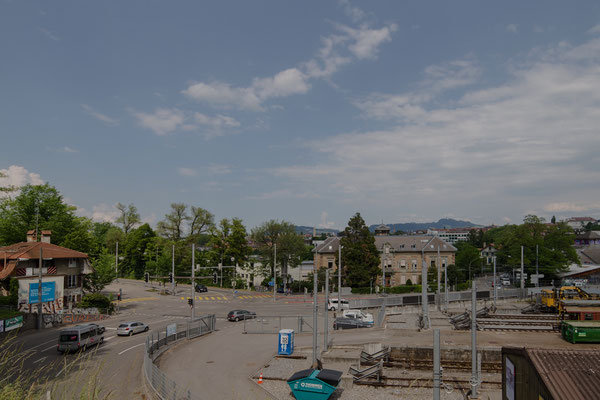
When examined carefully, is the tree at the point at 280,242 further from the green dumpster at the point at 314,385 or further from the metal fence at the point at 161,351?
the green dumpster at the point at 314,385

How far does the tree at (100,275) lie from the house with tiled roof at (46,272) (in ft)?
4.84

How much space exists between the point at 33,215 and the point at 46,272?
23.9 m

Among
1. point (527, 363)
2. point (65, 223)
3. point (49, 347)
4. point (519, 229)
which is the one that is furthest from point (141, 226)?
point (527, 363)

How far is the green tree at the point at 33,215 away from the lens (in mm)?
62062

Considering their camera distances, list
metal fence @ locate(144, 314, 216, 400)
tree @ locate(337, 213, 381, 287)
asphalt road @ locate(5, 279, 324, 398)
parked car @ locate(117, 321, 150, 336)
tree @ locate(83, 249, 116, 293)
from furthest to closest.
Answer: tree @ locate(337, 213, 381, 287)
tree @ locate(83, 249, 116, 293)
parked car @ locate(117, 321, 150, 336)
asphalt road @ locate(5, 279, 324, 398)
metal fence @ locate(144, 314, 216, 400)

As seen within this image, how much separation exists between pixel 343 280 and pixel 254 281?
1203 inches

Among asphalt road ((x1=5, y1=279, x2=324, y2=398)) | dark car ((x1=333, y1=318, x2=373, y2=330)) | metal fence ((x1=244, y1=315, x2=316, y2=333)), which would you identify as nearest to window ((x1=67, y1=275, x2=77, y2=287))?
asphalt road ((x1=5, y1=279, x2=324, y2=398))

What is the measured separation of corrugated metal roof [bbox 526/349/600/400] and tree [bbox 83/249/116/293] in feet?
176

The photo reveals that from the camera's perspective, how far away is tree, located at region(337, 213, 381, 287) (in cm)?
7338

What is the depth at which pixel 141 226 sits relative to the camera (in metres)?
103

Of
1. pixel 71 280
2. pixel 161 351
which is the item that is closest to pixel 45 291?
pixel 71 280

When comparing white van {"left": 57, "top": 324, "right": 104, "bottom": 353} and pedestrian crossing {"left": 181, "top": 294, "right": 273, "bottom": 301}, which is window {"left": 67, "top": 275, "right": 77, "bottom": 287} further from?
white van {"left": 57, "top": 324, "right": 104, "bottom": 353}

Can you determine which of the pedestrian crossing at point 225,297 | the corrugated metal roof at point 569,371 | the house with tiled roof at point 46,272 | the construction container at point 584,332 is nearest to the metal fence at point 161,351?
the corrugated metal roof at point 569,371

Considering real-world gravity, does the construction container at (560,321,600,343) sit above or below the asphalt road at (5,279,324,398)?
above
